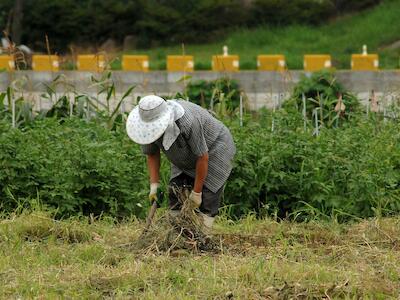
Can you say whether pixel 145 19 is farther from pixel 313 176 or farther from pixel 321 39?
pixel 313 176

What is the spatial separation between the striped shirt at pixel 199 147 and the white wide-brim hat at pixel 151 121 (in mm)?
143

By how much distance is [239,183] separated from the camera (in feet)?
25.0

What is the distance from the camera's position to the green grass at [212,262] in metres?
5.21

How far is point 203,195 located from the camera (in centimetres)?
655

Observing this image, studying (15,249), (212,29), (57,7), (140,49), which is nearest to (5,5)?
(57,7)

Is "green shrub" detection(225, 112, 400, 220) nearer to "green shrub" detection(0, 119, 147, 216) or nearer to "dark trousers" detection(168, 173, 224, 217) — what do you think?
"green shrub" detection(0, 119, 147, 216)

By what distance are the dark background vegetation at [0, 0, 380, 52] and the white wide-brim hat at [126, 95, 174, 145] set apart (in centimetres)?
1910

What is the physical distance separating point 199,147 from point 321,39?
18605 millimetres

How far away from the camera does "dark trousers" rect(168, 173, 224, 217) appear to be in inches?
258

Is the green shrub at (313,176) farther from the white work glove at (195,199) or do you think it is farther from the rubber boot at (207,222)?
the white work glove at (195,199)

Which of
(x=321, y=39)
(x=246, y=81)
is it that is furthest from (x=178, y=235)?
(x=321, y=39)

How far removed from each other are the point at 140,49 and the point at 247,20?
2.91 meters

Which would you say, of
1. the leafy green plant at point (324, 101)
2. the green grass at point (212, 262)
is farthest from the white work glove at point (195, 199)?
the leafy green plant at point (324, 101)

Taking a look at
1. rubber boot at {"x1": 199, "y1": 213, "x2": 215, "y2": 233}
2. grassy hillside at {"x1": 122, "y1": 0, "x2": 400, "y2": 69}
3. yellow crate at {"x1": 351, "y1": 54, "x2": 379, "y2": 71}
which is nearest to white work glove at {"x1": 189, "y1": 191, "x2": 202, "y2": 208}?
rubber boot at {"x1": 199, "y1": 213, "x2": 215, "y2": 233}
